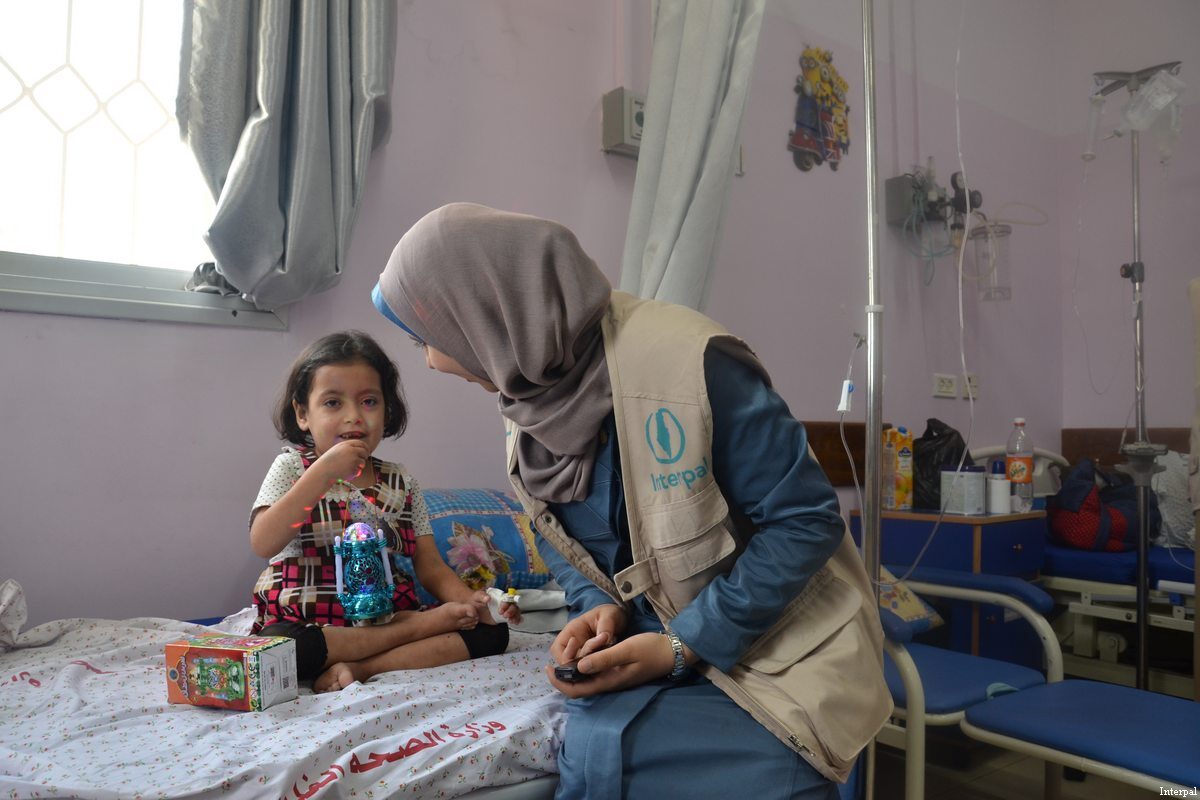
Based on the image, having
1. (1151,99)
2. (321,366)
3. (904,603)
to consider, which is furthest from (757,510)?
(1151,99)

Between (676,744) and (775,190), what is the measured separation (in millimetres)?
2314

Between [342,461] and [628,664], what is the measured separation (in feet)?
1.98

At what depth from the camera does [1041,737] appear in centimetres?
148

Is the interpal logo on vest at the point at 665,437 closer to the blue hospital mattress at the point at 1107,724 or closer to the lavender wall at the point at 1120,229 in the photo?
the blue hospital mattress at the point at 1107,724

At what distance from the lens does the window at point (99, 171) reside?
1.71 meters

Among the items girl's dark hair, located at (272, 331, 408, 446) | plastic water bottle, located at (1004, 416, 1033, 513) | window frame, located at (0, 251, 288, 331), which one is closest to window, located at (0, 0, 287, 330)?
window frame, located at (0, 251, 288, 331)

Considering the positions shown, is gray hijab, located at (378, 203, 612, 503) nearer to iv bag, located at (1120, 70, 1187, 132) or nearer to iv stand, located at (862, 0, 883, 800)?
iv stand, located at (862, 0, 883, 800)

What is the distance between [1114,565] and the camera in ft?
9.63

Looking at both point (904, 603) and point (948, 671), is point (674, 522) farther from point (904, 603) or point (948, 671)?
point (904, 603)

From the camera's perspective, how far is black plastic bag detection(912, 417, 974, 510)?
9.80 feet

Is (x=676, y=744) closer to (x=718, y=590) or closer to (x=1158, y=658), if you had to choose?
(x=718, y=590)

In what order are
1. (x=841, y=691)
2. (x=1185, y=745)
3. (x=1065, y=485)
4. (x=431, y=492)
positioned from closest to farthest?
(x=841, y=691)
(x=1185, y=745)
(x=431, y=492)
(x=1065, y=485)

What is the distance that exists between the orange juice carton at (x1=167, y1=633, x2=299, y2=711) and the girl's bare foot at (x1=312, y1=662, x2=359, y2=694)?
0.09m

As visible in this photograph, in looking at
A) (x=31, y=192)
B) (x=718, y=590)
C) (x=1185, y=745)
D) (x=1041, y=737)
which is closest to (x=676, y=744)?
(x=718, y=590)
